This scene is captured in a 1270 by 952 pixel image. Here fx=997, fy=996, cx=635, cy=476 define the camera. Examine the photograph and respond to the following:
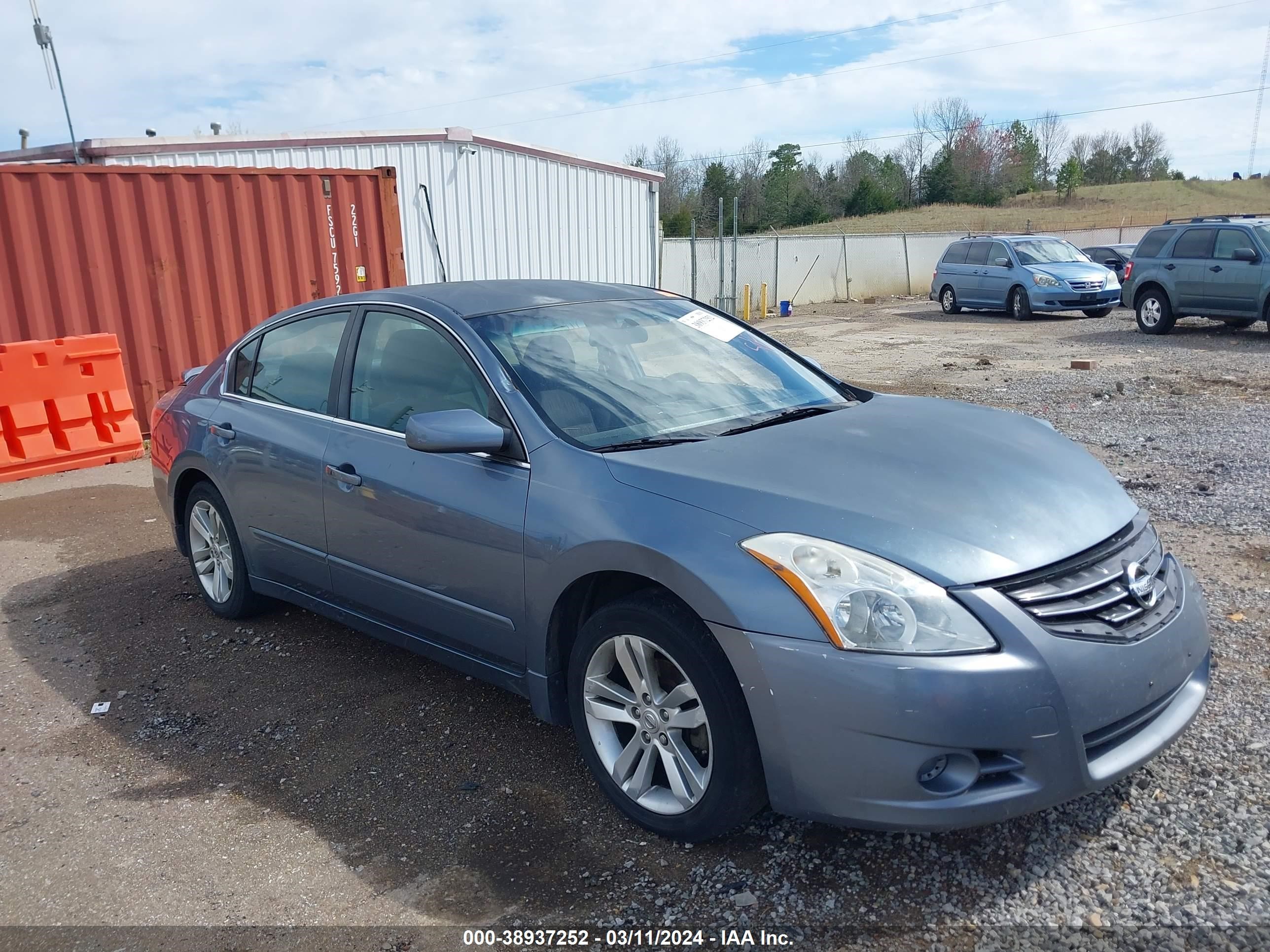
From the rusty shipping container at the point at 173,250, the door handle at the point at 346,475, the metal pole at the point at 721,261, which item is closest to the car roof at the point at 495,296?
the door handle at the point at 346,475

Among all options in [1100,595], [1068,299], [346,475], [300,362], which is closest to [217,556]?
[300,362]

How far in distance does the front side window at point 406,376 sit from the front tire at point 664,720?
0.96m

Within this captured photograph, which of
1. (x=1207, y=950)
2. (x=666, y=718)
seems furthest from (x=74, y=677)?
(x=1207, y=950)

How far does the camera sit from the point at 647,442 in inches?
130

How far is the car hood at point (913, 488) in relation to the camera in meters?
2.64

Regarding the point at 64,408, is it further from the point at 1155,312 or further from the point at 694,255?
the point at 694,255

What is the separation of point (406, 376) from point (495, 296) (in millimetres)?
490

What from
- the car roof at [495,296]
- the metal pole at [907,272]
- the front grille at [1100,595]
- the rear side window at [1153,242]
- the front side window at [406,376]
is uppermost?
the car roof at [495,296]

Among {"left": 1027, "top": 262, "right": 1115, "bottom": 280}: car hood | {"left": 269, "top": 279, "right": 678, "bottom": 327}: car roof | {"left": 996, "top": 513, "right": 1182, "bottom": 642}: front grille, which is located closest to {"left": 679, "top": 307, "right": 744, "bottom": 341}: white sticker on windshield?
{"left": 269, "top": 279, "right": 678, "bottom": 327}: car roof

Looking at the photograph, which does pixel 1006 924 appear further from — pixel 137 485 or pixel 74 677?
pixel 137 485

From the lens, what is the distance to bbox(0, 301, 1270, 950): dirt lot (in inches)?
104

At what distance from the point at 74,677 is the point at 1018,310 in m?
20.1

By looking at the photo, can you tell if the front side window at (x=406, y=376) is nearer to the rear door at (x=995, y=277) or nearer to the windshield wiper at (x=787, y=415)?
the windshield wiper at (x=787, y=415)

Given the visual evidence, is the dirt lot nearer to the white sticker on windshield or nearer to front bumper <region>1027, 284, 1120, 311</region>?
the white sticker on windshield
